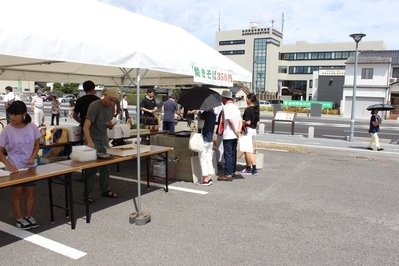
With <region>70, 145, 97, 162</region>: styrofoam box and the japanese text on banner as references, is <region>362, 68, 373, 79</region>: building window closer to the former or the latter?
the japanese text on banner

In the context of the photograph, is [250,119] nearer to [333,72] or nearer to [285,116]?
[285,116]

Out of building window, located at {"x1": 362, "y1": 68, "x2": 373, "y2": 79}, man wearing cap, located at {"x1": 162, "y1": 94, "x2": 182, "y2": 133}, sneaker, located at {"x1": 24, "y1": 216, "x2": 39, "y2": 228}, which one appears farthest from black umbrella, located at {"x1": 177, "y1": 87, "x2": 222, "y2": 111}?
building window, located at {"x1": 362, "y1": 68, "x2": 373, "y2": 79}

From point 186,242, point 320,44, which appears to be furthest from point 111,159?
point 320,44

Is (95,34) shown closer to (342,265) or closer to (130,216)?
(130,216)

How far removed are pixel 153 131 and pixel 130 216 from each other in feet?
13.2

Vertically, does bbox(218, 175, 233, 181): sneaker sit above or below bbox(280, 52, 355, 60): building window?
below

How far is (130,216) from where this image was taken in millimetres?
4355

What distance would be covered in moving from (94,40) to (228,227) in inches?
113

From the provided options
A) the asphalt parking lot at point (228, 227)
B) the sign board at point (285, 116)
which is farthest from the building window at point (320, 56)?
the asphalt parking lot at point (228, 227)

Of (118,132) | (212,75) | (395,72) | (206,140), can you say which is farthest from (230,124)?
(395,72)

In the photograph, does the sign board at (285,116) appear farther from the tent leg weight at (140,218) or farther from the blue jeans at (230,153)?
the tent leg weight at (140,218)

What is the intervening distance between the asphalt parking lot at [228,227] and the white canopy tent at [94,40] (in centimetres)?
72

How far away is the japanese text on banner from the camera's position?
5.36 meters

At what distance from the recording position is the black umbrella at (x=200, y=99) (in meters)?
5.97
